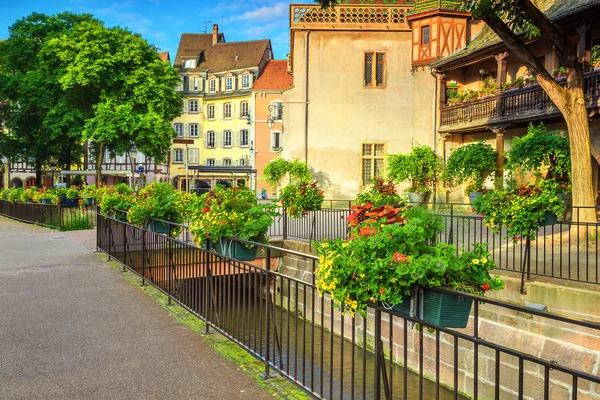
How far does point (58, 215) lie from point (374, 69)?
15.2 metres

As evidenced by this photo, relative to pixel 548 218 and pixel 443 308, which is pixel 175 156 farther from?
pixel 443 308

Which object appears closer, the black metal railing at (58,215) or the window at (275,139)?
the black metal railing at (58,215)

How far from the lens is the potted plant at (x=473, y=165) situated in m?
21.5

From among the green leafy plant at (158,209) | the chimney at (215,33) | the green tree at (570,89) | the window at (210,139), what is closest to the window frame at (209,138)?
the window at (210,139)

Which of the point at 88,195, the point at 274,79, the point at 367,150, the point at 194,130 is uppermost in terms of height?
the point at 274,79

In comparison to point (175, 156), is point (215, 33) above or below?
above

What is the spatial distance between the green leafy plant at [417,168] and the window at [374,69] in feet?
13.2

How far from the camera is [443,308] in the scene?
3.64 m

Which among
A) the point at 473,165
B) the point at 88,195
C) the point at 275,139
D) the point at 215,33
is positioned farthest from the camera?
the point at 215,33

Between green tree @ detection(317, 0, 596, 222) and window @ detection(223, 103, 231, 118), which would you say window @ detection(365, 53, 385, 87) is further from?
window @ detection(223, 103, 231, 118)

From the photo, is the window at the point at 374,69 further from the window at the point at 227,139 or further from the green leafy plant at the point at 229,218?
the window at the point at 227,139

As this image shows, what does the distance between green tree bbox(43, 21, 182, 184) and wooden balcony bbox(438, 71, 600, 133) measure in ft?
64.0

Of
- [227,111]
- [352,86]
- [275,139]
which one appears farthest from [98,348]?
[227,111]

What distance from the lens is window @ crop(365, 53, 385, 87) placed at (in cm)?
2672
